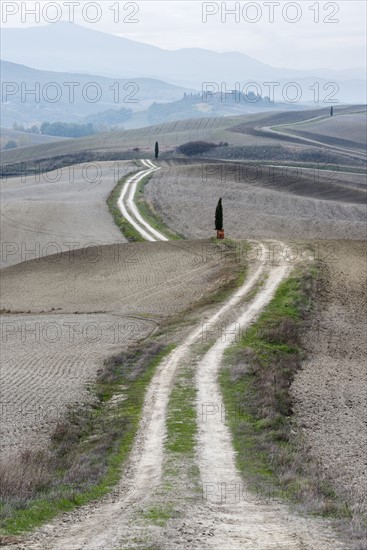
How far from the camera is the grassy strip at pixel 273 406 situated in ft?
49.1

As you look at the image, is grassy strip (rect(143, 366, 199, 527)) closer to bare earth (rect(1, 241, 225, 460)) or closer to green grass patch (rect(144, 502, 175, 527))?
green grass patch (rect(144, 502, 175, 527))

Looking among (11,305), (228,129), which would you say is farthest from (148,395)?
(228,129)

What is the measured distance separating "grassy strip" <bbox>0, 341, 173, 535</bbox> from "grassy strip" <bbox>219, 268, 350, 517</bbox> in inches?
88.7

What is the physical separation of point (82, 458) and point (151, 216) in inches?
1731

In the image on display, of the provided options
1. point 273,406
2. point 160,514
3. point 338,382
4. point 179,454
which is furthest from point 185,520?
point 338,382

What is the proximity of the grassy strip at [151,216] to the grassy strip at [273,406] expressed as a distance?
19.9 meters

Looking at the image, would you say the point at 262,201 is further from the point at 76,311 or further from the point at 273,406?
the point at 273,406

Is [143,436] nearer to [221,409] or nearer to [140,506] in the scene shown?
[221,409]

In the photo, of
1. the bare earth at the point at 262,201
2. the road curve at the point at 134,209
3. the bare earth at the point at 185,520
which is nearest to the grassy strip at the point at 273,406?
the bare earth at the point at 185,520

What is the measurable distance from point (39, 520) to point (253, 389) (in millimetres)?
10273

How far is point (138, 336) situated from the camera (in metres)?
29.8

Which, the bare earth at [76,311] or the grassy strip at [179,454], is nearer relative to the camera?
the grassy strip at [179,454]

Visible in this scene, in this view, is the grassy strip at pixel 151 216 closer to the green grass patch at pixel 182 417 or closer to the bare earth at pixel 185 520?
the green grass patch at pixel 182 417

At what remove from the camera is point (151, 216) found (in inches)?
2387
